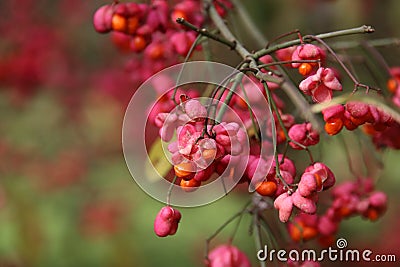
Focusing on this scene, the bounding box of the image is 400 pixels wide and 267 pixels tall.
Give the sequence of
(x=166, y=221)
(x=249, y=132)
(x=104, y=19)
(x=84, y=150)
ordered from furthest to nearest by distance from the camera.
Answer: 1. (x=84, y=150)
2. (x=104, y=19)
3. (x=249, y=132)
4. (x=166, y=221)

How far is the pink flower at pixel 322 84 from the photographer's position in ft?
3.24

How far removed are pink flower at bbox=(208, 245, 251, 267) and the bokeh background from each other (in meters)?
1.32

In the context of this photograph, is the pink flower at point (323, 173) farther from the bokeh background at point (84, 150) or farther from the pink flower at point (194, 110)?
the bokeh background at point (84, 150)

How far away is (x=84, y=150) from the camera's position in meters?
3.94

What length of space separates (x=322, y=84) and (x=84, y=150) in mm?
3066

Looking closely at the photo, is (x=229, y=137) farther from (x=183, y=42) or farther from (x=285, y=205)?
(x=183, y=42)

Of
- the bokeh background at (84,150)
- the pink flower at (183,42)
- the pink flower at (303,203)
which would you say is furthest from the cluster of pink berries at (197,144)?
the bokeh background at (84,150)

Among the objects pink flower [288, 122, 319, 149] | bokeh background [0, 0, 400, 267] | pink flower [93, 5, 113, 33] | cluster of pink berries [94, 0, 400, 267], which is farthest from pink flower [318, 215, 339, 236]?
bokeh background [0, 0, 400, 267]

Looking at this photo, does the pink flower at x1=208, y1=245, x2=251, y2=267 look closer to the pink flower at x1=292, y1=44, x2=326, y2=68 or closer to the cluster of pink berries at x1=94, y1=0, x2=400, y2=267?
the cluster of pink berries at x1=94, y1=0, x2=400, y2=267

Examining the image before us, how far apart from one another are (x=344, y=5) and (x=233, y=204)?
2.20 m

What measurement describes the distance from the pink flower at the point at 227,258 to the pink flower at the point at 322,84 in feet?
1.23

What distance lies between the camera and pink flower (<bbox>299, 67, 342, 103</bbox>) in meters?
0.99

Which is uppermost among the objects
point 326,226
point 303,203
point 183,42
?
point 183,42

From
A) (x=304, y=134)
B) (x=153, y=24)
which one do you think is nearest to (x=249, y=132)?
(x=304, y=134)
